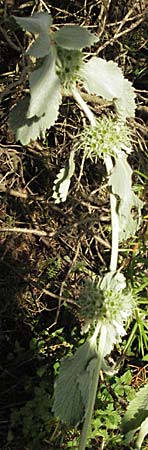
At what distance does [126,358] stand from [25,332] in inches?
12.6

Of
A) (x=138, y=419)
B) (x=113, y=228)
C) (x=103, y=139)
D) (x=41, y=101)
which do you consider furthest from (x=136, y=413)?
(x=41, y=101)

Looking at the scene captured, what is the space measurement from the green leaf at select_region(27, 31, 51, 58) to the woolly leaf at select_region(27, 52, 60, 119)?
0.01 metres

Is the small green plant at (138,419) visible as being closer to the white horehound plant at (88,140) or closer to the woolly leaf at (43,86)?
the white horehound plant at (88,140)

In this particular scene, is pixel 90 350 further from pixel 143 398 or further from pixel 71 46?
Answer: pixel 71 46

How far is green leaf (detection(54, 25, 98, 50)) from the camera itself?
93 cm

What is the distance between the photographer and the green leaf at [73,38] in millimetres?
931

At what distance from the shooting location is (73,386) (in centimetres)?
109

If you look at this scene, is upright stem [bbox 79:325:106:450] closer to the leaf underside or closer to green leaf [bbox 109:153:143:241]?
green leaf [bbox 109:153:143:241]

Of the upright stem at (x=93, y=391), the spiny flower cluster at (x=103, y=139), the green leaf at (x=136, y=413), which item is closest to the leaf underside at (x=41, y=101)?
the spiny flower cluster at (x=103, y=139)

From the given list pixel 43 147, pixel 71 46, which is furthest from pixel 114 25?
pixel 71 46

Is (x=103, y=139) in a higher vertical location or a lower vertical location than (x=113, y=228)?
higher

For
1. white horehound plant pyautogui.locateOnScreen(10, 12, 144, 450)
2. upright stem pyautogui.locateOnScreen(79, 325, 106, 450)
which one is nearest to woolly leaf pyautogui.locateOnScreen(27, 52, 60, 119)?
white horehound plant pyautogui.locateOnScreen(10, 12, 144, 450)

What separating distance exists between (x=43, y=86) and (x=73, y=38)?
0.07 m

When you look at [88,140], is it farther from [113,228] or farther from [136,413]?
[136,413]
